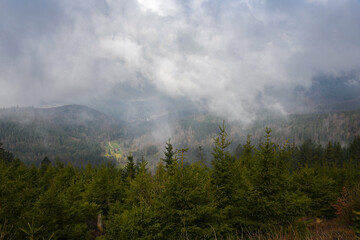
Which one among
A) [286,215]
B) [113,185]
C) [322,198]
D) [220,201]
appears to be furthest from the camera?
[113,185]

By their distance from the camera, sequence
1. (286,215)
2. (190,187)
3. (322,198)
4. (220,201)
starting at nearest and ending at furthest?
(190,187)
(286,215)
(220,201)
(322,198)

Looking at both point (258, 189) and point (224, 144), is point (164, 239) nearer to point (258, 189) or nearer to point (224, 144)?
point (258, 189)

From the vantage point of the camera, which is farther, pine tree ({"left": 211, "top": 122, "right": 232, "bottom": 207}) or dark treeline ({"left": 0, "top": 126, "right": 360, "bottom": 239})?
pine tree ({"left": 211, "top": 122, "right": 232, "bottom": 207})

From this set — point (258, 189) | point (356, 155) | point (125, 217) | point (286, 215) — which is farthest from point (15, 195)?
point (356, 155)

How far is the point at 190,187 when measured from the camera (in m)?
9.40

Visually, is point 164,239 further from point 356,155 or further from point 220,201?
point 356,155

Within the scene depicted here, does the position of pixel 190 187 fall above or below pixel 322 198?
above

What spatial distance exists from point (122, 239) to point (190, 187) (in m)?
4.28

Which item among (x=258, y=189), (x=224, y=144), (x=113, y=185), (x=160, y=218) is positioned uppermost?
(x=224, y=144)

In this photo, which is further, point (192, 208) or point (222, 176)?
point (222, 176)

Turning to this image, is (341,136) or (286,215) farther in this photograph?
(341,136)

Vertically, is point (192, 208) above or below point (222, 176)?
below

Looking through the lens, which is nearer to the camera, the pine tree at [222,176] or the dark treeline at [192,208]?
the dark treeline at [192,208]

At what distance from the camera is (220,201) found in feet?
37.8
